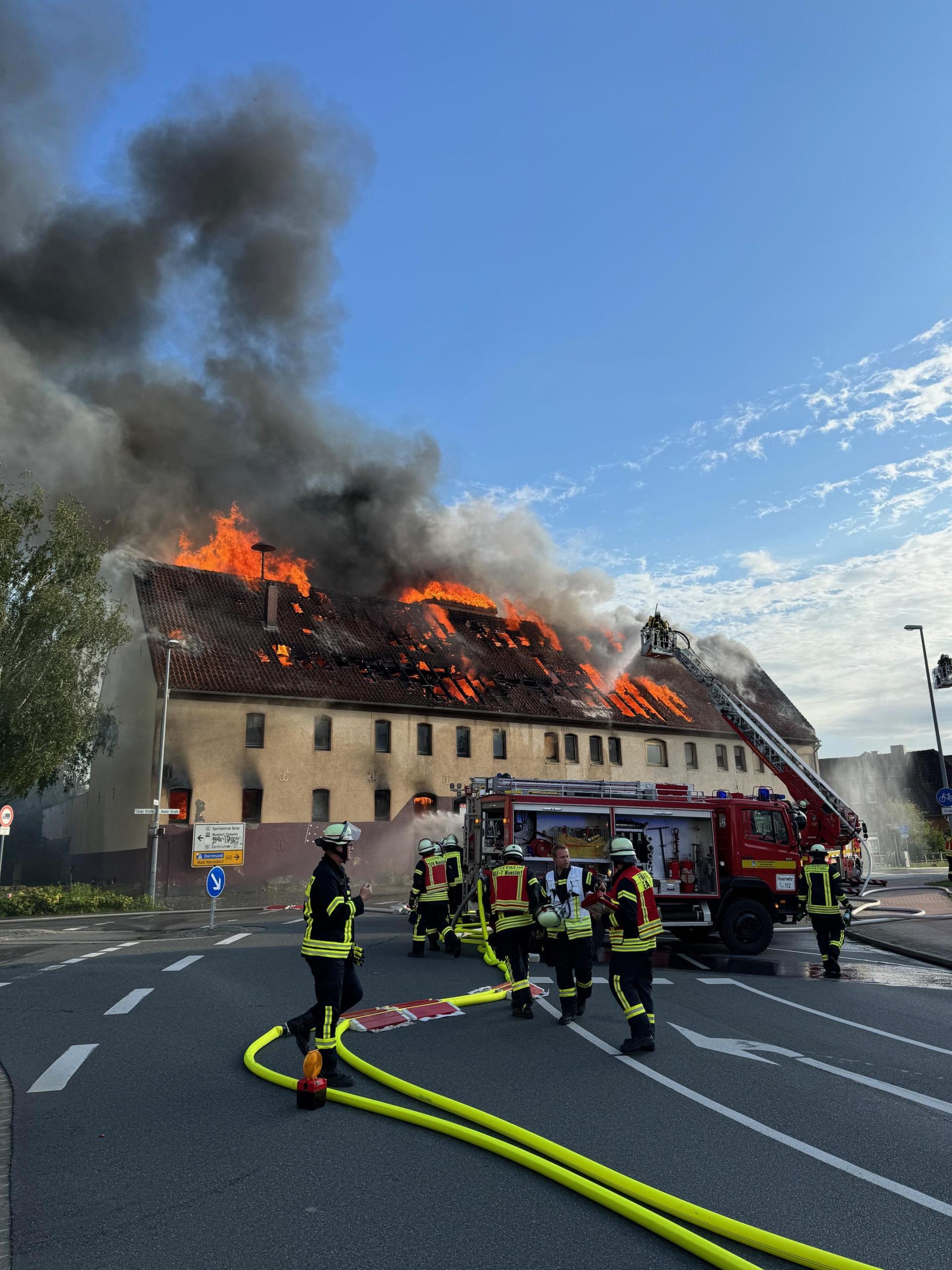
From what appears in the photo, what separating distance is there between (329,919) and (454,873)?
7175 millimetres

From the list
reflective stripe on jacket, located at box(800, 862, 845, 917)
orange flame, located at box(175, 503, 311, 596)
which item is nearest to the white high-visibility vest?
reflective stripe on jacket, located at box(800, 862, 845, 917)

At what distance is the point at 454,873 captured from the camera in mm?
13125

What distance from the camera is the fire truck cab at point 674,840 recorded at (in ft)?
45.7

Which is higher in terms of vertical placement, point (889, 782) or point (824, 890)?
point (889, 782)

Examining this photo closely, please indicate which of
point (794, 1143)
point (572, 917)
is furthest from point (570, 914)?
point (794, 1143)

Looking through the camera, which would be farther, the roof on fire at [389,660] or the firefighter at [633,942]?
the roof on fire at [389,660]

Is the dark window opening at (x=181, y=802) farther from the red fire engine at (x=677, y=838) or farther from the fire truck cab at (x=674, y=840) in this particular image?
the fire truck cab at (x=674, y=840)

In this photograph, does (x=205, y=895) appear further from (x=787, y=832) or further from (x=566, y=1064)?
(x=566, y=1064)

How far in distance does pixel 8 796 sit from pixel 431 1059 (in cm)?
2493

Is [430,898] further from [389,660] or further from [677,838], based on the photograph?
[389,660]

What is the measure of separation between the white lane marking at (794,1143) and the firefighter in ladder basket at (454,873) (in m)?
6.09

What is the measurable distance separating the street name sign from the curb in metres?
14.3

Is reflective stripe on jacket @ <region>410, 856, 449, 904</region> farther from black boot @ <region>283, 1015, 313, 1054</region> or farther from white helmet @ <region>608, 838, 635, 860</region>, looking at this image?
black boot @ <region>283, 1015, 313, 1054</region>

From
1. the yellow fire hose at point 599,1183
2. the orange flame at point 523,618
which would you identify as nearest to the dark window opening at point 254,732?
the orange flame at point 523,618
